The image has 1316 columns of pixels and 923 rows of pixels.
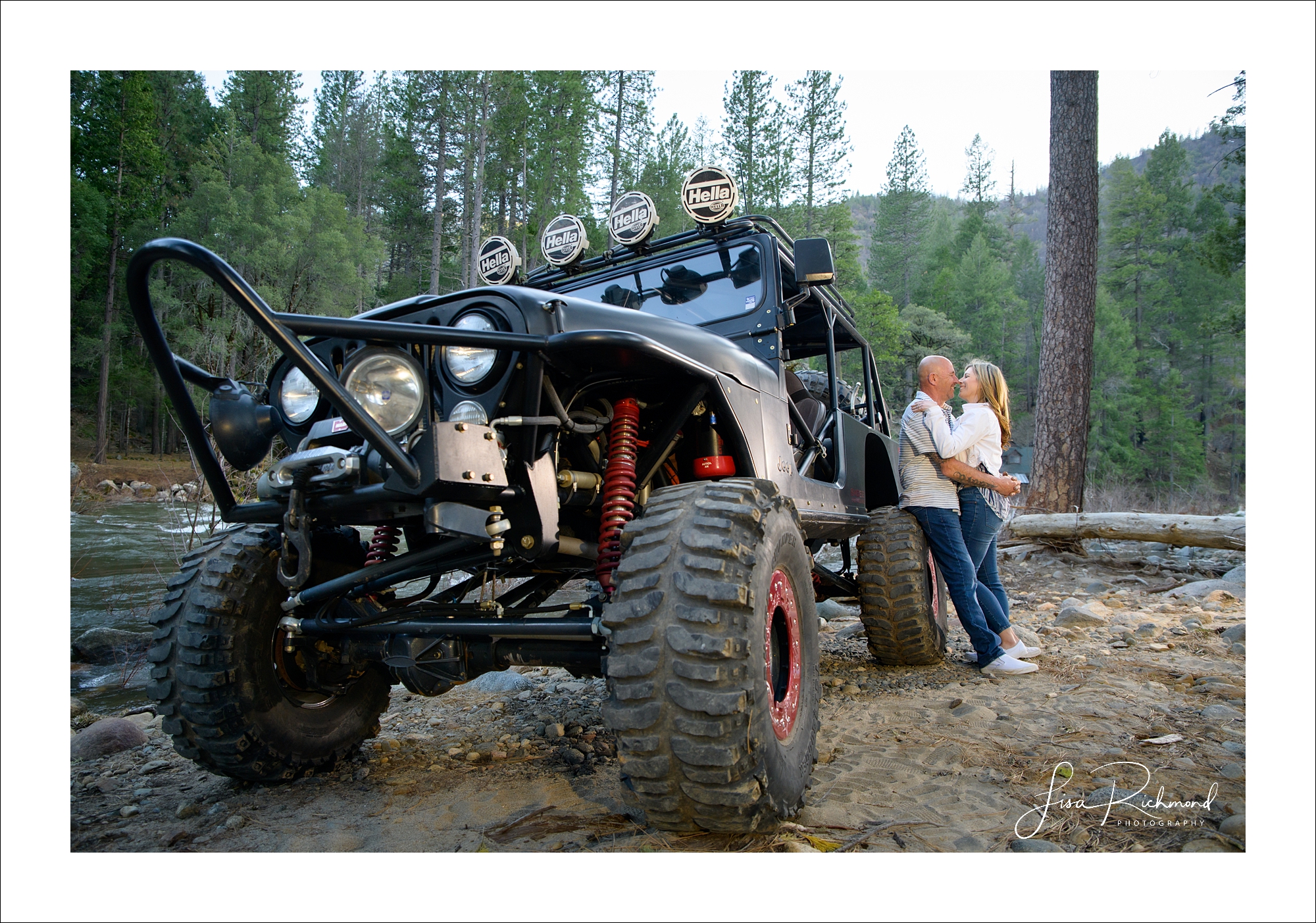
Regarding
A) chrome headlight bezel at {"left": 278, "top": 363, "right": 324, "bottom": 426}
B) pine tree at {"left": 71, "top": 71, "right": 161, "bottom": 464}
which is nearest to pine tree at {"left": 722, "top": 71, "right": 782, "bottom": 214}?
pine tree at {"left": 71, "top": 71, "right": 161, "bottom": 464}

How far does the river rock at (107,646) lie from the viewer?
244 inches

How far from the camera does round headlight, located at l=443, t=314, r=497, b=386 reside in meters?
2.35

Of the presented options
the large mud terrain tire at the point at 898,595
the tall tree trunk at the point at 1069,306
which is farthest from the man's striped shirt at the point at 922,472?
the tall tree trunk at the point at 1069,306

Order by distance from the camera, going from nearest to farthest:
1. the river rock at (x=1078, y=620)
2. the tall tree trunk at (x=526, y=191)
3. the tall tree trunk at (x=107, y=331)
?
the tall tree trunk at (x=107, y=331)
the river rock at (x=1078, y=620)
the tall tree trunk at (x=526, y=191)

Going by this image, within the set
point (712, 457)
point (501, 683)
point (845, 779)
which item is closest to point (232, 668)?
point (712, 457)

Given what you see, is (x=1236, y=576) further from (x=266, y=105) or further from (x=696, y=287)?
(x=266, y=105)

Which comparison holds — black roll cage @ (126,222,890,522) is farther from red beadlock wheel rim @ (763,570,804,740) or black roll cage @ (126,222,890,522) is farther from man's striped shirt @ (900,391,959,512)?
man's striped shirt @ (900,391,959,512)

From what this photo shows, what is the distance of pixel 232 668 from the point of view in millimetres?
2768

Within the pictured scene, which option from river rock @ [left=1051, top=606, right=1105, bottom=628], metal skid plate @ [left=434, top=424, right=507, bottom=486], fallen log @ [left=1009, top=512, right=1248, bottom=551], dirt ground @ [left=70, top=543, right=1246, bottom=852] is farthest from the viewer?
fallen log @ [left=1009, top=512, right=1248, bottom=551]

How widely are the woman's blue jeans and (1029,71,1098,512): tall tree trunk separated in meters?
5.05

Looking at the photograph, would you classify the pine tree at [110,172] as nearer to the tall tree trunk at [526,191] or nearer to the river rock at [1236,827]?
the river rock at [1236,827]

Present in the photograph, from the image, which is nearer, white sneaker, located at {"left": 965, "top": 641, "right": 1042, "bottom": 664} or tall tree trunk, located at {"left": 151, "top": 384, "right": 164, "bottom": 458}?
white sneaker, located at {"left": 965, "top": 641, "right": 1042, "bottom": 664}

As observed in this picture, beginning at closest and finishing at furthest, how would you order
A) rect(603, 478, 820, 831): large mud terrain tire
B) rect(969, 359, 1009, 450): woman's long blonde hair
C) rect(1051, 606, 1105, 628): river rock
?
rect(603, 478, 820, 831): large mud terrain tire, rect(969, 359, 1009, 450): woman's long blonde hair, rect(1051, 606, 1105, 628): river rock

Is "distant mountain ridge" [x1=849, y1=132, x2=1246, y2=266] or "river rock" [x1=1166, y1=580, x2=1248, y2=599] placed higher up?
"distant mountain ridge" [x1=849, y1=132, x2=1246, y2=266]
